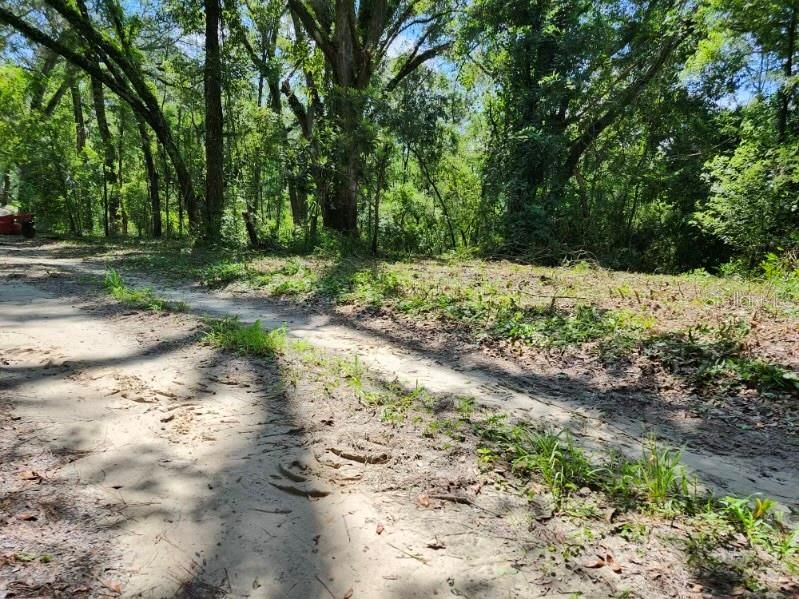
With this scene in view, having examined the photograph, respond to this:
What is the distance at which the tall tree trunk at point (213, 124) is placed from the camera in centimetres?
1362

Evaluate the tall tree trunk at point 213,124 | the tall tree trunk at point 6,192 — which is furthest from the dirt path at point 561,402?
the tall tree trunk at point 6,192

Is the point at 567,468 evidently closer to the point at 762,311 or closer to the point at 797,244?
the point at 762,311

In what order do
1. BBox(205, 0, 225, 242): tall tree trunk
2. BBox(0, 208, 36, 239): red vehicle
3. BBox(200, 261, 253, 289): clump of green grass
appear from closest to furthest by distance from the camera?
BBox(200, 261, 253, 289): clump of green grass, BBox(205, 0, 225, 242): tall tree trunk, BBox(0, 208, 36, 239): red vehicle

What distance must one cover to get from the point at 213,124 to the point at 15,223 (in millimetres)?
9794

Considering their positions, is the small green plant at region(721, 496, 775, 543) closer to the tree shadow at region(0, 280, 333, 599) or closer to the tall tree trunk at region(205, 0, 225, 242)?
the tree shadow at region(0, 280, 333, 599)

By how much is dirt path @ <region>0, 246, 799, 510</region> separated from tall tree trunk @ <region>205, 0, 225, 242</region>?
8385 mm

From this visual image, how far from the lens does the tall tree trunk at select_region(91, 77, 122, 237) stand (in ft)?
66.4

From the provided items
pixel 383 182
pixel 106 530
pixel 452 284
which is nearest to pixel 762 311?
pixel 452 284

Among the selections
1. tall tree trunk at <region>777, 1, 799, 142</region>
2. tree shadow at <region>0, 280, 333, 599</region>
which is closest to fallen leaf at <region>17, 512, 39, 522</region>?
tree shadow at <region>0, 280, 333, 599</region>

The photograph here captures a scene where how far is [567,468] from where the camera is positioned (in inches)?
108

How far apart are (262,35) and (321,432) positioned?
17595mm

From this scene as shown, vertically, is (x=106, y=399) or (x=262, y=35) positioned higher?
(x=262, y=35)

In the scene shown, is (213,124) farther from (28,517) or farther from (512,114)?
(28,517)

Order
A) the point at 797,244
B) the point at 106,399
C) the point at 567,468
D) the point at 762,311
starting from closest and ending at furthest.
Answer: the point at 567,468, the point at 106,399, the point at 762,311, the point at 797,244
